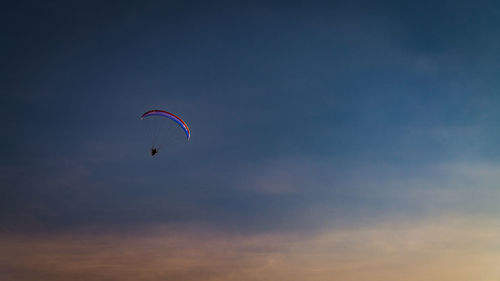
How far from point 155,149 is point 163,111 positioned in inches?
357

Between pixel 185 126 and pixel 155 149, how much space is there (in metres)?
8.80

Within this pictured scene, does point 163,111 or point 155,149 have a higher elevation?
point 163,111

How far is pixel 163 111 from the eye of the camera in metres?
114

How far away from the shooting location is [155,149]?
376 ft

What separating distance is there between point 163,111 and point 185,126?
6199 mm

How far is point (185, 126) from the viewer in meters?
116
